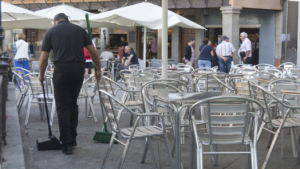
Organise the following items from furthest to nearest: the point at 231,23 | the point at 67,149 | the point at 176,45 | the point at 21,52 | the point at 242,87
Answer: the point at 176,45 < the point at 231,23 < the point at 21,52 < the point at 242,87 < the point at 67,149

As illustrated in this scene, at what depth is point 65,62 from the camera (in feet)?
16.8

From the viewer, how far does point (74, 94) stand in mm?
5320

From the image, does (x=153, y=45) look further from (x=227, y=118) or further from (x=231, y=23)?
(x=227, y=118)

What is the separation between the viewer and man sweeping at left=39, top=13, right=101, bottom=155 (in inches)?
201

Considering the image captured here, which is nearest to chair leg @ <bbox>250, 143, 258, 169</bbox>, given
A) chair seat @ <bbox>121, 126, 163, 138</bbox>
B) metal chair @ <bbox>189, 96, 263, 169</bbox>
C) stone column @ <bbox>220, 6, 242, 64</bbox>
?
metal chair @ <bbox>189, 96, 263, 169</bbox>

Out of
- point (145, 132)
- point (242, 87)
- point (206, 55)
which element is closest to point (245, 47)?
point (206, 55)

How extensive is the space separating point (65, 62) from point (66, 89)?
0.34 metres

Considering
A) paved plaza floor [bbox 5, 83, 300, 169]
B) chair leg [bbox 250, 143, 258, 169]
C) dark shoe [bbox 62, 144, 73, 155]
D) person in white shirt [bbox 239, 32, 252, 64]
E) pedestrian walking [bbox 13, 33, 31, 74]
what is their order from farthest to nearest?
person in white shirt [bbox 239, 32, 252, 64] < pedestrian walking [bbox 13, 33, 31, 74] < dark shoe [bbox 62, 144, 73, 155] < paved plaza floor [bbox 5, 83, 300, 169] < chair leg [bbox 250, 143, 258, 169]

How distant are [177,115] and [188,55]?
10.5 metres

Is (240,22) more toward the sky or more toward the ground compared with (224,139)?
more toward the sky

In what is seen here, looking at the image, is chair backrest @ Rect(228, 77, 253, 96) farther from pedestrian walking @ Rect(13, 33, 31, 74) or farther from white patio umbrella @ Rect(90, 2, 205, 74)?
pedestrian walking @ Rect(13, 33, 31, 74)

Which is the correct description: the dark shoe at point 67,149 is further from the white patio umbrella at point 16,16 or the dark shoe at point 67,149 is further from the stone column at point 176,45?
the stone column at point 176,45

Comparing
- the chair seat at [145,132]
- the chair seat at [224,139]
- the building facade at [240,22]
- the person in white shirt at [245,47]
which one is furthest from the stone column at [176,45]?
the chair seat at [224,139]

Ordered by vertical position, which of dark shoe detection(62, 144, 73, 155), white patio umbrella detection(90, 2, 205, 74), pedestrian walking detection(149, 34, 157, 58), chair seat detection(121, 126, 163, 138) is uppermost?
white patio umbrella detection(90, 2, 205, 74)
